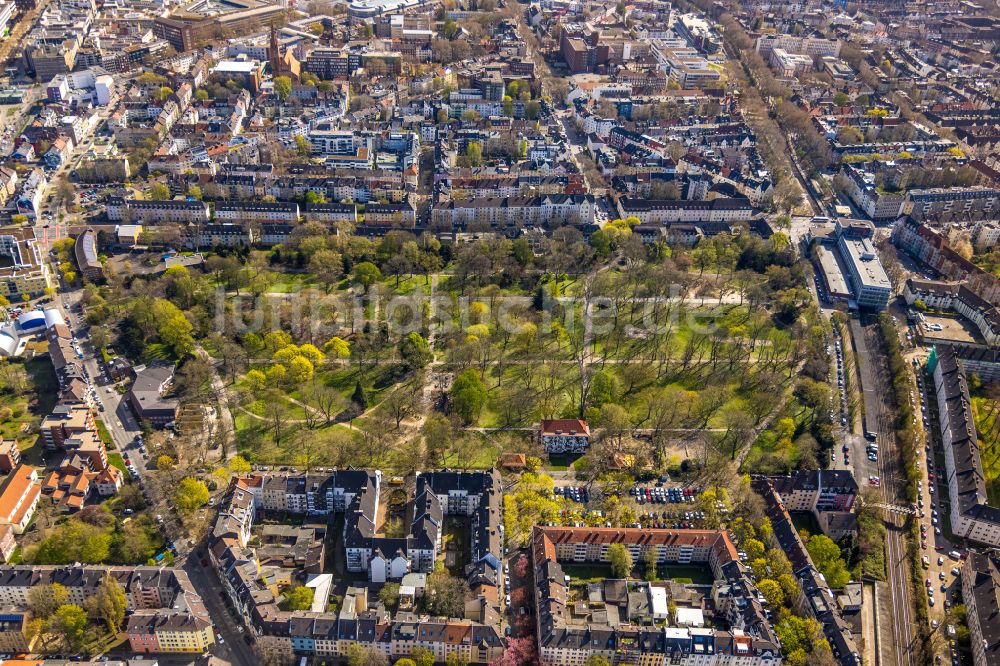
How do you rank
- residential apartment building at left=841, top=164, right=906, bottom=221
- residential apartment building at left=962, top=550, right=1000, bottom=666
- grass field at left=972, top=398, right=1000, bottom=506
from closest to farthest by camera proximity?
residential apartment building at left=962, top=550, right=1000, bottom=666, grass field at left=972, top=398, right=1000, bottom=506, residential apartment building at left=841, top=164, right=906, bottom=221

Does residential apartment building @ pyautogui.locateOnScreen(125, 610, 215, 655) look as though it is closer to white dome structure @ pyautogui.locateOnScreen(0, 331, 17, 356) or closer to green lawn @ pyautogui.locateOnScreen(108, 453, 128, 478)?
green lawn @ pyautogui.locateOnScreen(108, 453, 128, 478)

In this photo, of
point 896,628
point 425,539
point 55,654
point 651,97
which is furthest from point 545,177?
point 55,654

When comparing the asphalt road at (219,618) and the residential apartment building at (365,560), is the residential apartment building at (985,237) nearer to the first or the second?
the residential apartment building at (365,560)

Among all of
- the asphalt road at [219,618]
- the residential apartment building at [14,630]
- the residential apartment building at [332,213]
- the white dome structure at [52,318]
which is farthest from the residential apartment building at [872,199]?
the residential apartment building at [14,630]

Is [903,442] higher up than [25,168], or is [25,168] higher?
[25,168]

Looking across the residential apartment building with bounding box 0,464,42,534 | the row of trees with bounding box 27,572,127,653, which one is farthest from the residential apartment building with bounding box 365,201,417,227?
the row of trees with bounding box 27,572,127,653

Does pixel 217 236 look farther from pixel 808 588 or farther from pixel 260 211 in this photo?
pixel 808 588

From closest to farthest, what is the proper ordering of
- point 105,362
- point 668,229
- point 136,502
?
point 136,502, point 105,362, point 668,229

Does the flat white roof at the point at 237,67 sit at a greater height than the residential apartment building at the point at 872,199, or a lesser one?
greater

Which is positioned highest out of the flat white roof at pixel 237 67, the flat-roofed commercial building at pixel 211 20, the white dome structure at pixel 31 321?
the flat-roofed commercial building at pixel 211 20

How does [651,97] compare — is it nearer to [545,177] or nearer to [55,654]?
[545,177]

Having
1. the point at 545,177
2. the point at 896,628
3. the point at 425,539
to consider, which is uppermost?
the point at 545,177
